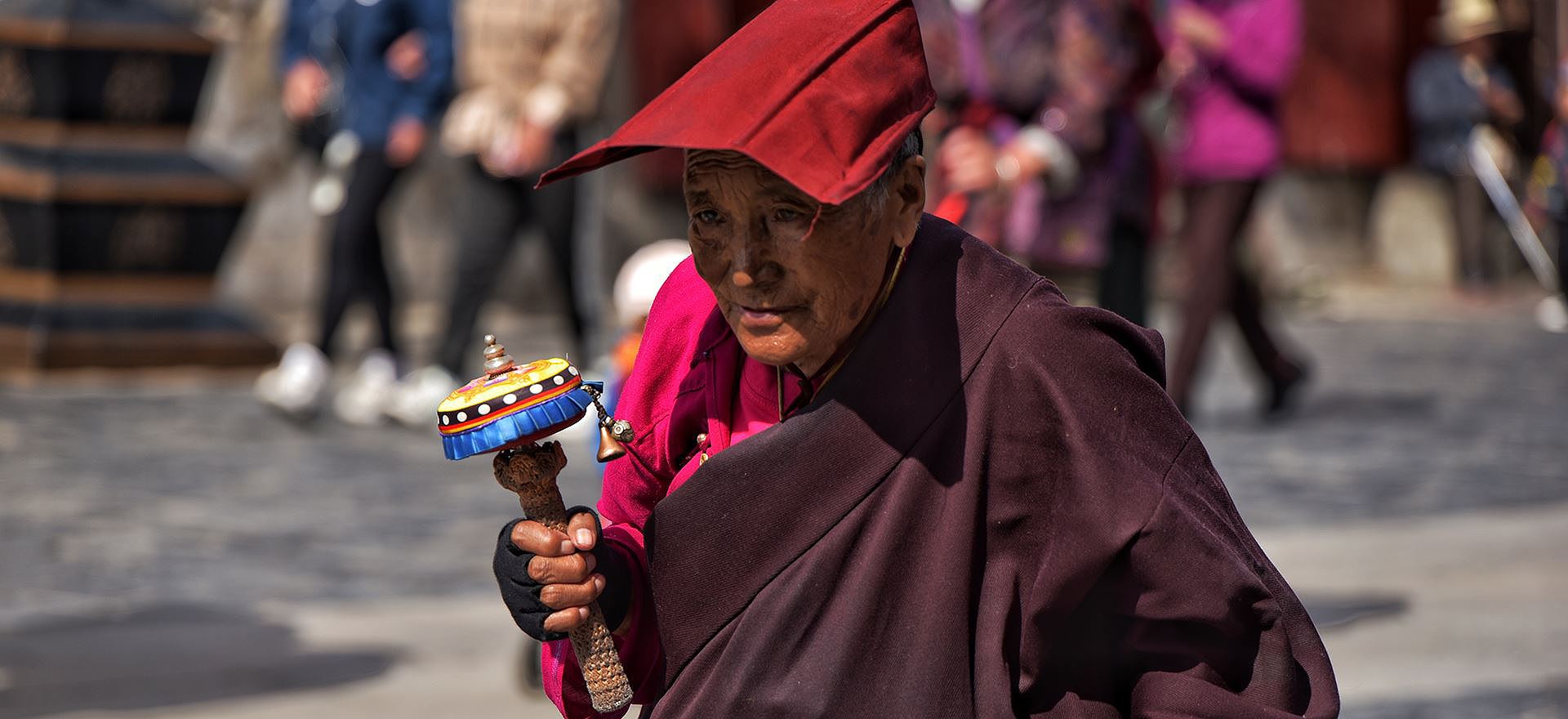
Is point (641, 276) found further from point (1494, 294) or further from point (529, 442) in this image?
point (1494, 294)

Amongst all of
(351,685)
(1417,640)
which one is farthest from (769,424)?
(1417,640)

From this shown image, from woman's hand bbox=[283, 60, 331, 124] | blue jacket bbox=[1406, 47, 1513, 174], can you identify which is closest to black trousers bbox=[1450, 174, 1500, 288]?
blue jacket bbox=[1406, 47, 1513, 174]

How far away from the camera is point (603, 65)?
8.04 meters

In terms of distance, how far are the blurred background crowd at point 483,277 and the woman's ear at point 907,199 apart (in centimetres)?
228

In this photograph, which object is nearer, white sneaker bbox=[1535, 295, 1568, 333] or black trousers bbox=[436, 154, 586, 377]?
black trousers bbox=[436, 154, 586, 377]

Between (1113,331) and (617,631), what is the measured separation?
1.93 feet

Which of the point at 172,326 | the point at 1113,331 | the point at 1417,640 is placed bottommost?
the point at 1417,640

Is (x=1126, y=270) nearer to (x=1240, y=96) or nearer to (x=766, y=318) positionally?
(x=1240, y=96)

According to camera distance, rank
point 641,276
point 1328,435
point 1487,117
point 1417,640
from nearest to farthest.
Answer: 1. point 641,276
2. point 1417,640
3. point 1328,435
4. point 1487,117

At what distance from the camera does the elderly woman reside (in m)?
1.98

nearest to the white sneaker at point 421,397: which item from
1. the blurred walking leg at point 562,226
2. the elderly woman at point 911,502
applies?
the blurred walking leg at point 562,226

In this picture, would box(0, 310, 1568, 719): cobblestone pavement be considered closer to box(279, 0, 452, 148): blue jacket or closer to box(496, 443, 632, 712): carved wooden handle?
box(279, 0, 452, 148): blue jacket

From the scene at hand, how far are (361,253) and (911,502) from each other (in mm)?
6259

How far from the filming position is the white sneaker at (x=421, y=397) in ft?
26.3
